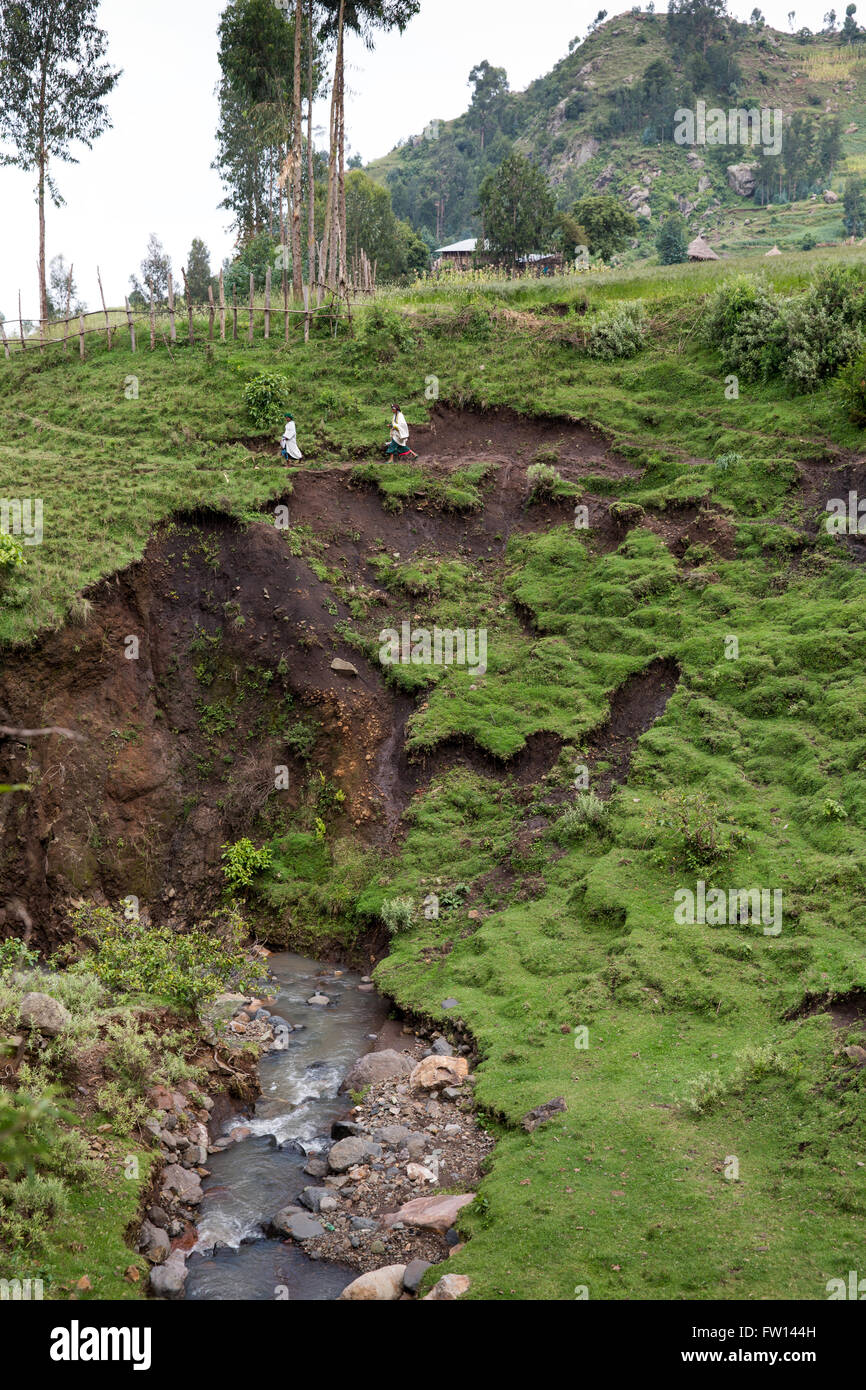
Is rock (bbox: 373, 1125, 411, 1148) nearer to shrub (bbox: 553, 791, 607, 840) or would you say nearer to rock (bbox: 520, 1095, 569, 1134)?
rock (bbox: 520, 1095, 569, 1134)

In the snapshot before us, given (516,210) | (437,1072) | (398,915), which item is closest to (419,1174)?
(437,1072)

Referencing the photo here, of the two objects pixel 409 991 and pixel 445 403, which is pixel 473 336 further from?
pixel 409 991

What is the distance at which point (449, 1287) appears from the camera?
7.56 m

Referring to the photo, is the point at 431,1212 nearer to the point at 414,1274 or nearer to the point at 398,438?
the point at 414,1274

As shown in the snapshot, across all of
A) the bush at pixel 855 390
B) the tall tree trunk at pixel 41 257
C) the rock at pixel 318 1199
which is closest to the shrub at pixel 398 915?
the rock at pixel 318 1199

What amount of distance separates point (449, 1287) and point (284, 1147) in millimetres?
3642

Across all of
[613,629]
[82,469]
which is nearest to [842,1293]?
[613,629]

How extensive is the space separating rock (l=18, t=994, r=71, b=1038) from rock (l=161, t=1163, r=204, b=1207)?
1.80m

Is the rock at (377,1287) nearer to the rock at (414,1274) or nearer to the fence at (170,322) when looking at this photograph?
the rock at (414,1274)

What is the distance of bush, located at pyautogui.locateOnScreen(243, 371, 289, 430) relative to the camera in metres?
22.9

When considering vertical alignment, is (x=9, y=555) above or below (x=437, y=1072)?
above

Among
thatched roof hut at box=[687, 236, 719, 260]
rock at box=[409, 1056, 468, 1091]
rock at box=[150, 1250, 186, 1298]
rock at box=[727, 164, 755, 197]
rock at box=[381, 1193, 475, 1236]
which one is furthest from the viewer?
rock at box=[727, 164, 755, 197]

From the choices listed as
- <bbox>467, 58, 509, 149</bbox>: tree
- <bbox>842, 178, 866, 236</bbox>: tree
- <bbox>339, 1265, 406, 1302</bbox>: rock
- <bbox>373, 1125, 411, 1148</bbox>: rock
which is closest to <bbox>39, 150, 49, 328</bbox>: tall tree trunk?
<bbox>373, 1125, 411, 1148</bbox>: rock

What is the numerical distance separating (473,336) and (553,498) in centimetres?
745
